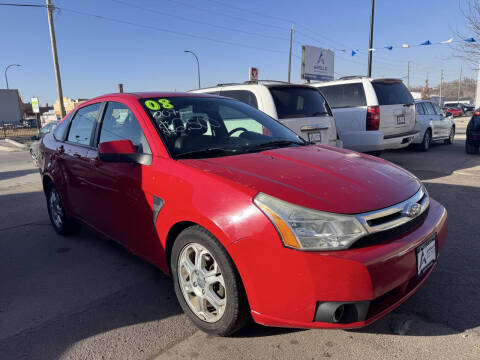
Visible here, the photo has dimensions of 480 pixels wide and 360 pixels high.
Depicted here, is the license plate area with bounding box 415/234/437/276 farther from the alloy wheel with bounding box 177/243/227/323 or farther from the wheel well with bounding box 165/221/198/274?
the wheel well with bounding box 165/221/198/274

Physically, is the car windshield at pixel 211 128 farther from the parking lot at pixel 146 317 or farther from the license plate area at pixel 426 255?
the license plate area at pixel 426 255

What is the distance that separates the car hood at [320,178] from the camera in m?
2.03

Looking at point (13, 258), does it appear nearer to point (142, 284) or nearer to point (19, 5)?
point (142, 284)

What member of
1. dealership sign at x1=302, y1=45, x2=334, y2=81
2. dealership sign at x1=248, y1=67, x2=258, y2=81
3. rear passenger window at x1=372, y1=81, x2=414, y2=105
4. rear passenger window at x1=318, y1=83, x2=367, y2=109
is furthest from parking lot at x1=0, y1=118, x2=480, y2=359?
dealership sign at x1=302, y1=45, x2=334, y2=81

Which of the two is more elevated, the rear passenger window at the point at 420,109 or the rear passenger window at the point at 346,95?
the rear passenger window at the point at 346,95

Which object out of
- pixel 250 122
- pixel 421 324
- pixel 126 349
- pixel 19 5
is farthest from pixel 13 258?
pixel 19 5

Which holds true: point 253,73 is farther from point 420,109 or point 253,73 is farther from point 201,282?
point 201,282

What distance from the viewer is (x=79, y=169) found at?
3.55 meters

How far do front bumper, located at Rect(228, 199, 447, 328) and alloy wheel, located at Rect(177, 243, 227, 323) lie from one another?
0.27 metres

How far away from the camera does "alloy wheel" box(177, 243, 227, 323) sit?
2.26m

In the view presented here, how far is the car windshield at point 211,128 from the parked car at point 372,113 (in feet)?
14.1

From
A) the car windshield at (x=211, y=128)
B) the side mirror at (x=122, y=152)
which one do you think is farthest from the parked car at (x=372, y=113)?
the side mirror at (x=122, y=152)

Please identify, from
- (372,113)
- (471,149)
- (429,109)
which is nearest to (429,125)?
(429,109)

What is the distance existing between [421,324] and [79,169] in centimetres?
312
